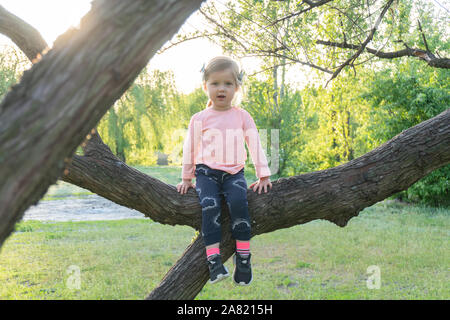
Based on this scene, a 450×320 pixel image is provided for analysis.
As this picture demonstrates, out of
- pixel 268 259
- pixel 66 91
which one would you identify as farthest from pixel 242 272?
pixel 268 259

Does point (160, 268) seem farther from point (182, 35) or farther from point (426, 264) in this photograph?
point (426, 264)

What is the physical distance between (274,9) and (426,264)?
156 inches

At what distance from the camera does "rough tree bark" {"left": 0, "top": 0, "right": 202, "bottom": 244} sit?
111 centimetres

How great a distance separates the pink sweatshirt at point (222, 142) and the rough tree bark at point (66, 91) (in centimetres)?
132

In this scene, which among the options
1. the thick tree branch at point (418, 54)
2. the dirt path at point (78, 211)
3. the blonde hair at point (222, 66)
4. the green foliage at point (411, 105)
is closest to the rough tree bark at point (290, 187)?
the blonde hair at point (222, 66)

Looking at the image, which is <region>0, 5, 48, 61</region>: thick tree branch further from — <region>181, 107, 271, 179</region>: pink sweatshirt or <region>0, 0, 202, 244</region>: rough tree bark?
<region>0, 0, 202, 244</region>: rough tree bark

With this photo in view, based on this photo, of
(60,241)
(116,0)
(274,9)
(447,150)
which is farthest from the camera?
(60,241)

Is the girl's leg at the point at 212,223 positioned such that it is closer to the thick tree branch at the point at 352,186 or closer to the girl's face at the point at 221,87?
the thick tree branch at the point at 352,186

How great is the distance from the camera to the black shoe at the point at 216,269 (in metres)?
2.26

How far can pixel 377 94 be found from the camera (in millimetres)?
8906

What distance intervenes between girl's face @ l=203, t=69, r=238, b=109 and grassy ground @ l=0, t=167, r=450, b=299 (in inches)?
104

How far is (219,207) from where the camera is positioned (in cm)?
238
